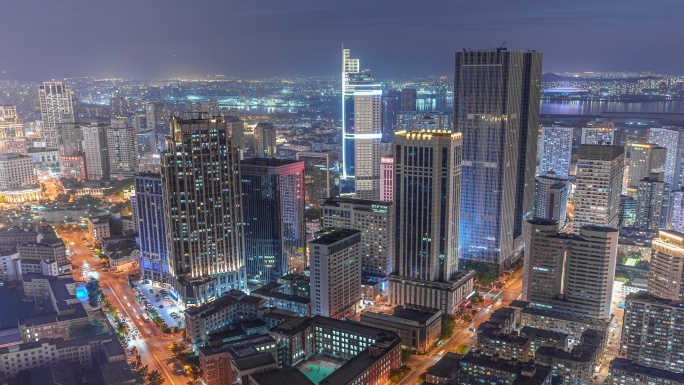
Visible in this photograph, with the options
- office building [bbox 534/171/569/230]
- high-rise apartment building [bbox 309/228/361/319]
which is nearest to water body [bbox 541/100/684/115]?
office building [bbox 534/171/569/230]

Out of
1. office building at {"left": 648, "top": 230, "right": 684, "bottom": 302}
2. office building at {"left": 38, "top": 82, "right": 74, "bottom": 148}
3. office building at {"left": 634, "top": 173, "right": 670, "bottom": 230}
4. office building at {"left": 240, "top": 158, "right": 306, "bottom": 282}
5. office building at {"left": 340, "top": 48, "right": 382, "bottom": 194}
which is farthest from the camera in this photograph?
office building at {"left": 38, "top": 82, "right": 74, "bottom": 148}

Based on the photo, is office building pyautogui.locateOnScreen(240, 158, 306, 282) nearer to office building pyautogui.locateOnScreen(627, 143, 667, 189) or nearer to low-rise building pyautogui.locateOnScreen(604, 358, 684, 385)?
low-rise building pyautogui.locateOnScreen(604, 358, 684, 385)

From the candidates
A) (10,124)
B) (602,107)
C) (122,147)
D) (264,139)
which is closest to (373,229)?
(264,139)

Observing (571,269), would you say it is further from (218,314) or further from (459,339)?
(218,314)

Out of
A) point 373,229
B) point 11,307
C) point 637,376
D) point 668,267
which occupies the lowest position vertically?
point 637,376

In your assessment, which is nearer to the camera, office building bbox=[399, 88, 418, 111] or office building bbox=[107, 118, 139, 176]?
office building bbox=[107, 118, 139, 176]

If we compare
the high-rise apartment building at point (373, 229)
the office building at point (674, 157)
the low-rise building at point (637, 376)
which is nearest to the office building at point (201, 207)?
the high-rise apartment building at point (373, 229)
